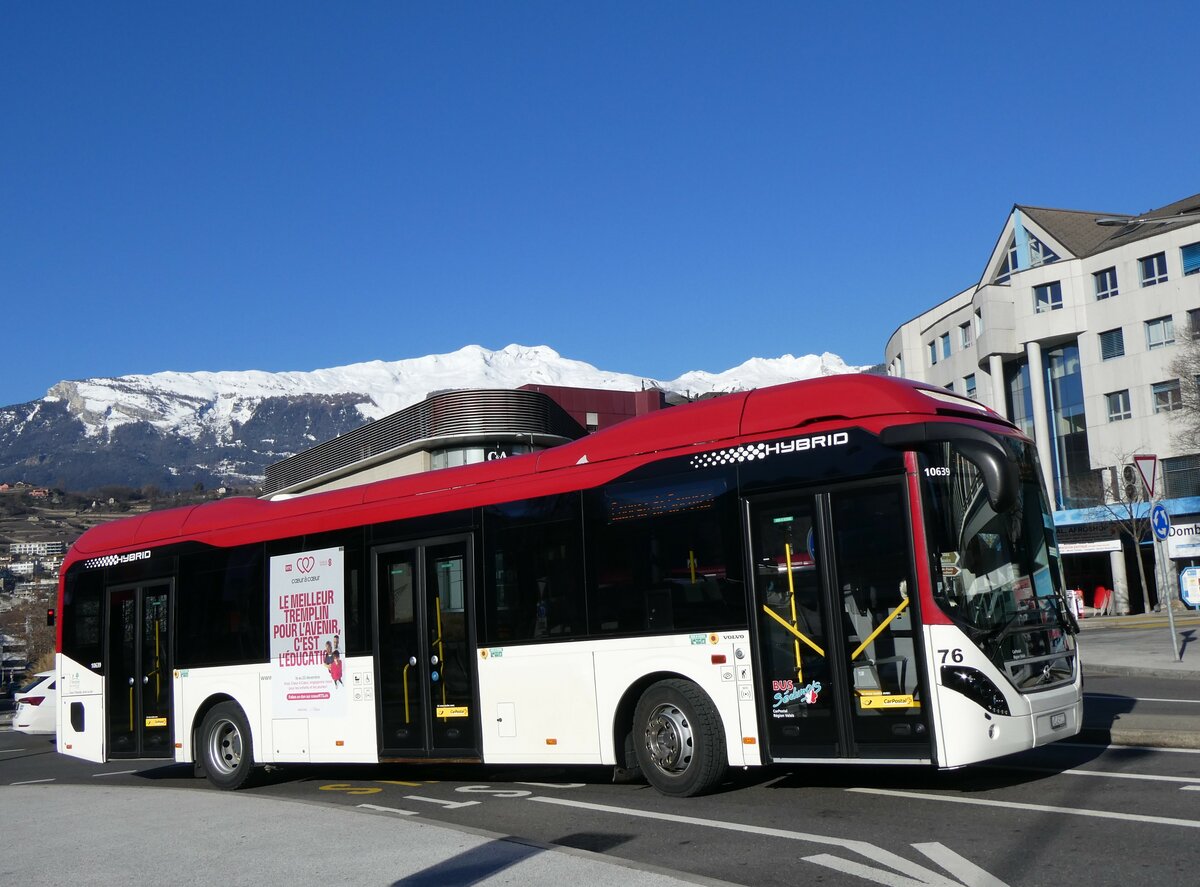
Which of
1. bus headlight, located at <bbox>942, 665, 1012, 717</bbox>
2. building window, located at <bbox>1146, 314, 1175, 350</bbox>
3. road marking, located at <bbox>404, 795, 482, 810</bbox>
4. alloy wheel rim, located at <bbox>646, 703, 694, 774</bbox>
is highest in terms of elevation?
building window, located at <bbox>1146, 314, 1175, 350</bbox>

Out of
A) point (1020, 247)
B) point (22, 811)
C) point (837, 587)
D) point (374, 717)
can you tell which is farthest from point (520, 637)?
point (1020, 247)

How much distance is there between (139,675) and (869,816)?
33.5 ft

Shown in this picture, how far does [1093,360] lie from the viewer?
55281 mm

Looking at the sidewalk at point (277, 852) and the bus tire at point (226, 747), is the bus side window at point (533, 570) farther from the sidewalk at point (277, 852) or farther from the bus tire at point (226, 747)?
the bus tire at point (226, 747)

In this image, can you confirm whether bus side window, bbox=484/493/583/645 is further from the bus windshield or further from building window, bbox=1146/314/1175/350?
building window, bbox=1146/314/1175/350

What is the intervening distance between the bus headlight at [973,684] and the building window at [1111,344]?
50437 millimetres

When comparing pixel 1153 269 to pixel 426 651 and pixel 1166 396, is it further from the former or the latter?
pixel 426 651

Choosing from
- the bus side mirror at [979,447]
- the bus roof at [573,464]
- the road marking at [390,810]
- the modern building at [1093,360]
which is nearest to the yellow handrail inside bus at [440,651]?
the bus roof at [573,464]

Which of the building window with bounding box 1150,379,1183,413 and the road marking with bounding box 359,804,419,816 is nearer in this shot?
the road marking with bounding box 359,804,419,816

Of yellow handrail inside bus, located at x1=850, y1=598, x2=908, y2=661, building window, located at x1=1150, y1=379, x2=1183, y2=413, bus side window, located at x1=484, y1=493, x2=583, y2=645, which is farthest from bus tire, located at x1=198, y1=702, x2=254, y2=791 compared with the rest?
building window, located at x1=1150, y1=379, x2=1183, y2=413

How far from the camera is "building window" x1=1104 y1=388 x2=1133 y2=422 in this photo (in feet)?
177

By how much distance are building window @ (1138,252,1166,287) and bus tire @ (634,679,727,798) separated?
49694 mm

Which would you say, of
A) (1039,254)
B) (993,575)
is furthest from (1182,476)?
(993,575)

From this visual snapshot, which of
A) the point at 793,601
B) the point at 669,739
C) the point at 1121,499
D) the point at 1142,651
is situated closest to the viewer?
the point at 793,601
